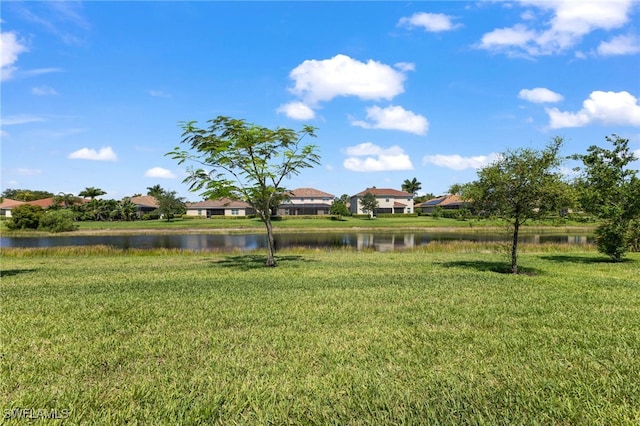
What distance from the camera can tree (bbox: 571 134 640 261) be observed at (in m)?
17.4

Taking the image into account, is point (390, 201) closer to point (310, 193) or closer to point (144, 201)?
point (310, 193)

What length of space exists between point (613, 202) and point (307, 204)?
8329 centimetres

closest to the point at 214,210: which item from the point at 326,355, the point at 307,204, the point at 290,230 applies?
the point at 307,204

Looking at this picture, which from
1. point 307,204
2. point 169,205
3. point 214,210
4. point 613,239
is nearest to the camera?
point 613,239

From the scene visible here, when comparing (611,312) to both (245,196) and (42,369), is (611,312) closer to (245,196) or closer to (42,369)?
(42,369)

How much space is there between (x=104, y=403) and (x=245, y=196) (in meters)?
13.3

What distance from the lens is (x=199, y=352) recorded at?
546cm

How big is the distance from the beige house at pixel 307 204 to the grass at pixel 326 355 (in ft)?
267

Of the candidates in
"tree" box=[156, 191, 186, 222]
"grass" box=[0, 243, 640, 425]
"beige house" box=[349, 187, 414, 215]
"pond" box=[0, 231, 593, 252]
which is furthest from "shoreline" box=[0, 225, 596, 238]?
"grass" box=[0, 243, 640, 425]

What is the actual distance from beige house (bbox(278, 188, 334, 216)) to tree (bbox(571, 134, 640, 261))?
74174mm

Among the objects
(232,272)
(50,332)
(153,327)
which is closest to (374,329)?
(153,327)

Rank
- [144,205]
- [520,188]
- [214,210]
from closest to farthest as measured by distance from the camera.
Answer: [520,188]
[144,205]
[214,210]

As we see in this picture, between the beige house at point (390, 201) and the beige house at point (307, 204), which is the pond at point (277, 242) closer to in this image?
the beige house at point (307, 204)

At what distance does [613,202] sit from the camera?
18.2m
